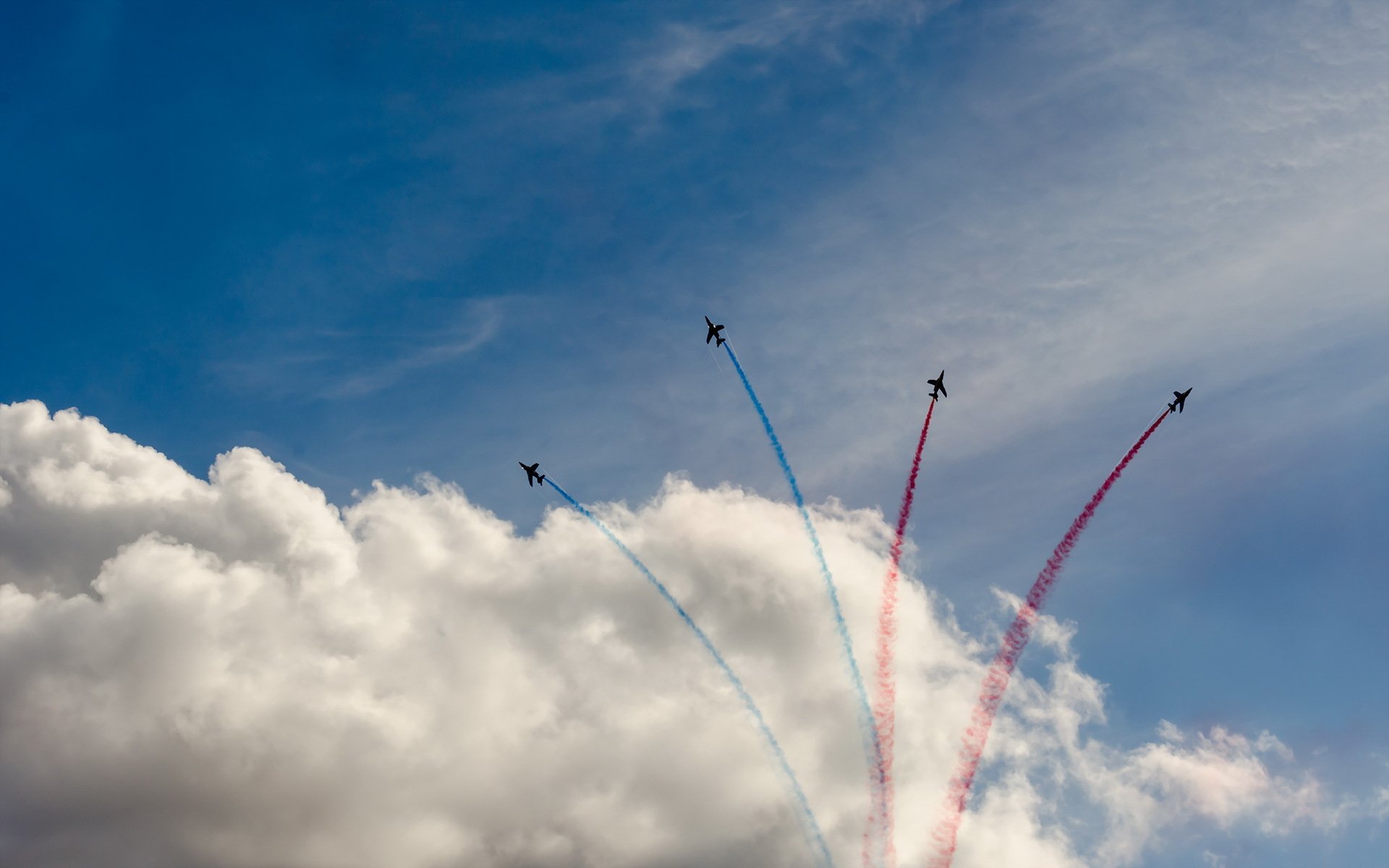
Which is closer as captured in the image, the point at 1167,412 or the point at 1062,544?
the point at 1062,544

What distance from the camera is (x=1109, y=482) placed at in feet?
619

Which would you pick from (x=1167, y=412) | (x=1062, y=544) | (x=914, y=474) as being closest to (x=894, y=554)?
(x=914, y=474)

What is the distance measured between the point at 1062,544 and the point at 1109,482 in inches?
648

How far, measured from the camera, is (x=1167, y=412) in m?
200

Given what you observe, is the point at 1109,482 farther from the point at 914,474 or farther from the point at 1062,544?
the point at 914,474

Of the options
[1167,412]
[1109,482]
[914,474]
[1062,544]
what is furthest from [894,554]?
[1167,412]

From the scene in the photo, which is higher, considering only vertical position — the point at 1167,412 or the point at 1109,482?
the point at 1167,412

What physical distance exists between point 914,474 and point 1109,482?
1518 inches

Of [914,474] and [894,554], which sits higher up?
[914,474]

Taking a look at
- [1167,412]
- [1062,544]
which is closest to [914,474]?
[1062,544]

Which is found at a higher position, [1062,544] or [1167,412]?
[1167,412]

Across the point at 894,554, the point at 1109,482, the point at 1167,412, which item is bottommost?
the point at 894,554

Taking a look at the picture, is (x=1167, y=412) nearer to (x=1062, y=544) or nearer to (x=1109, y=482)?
(x=1109, y=482)

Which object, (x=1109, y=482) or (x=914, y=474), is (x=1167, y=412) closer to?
(x=1109, y=482)
